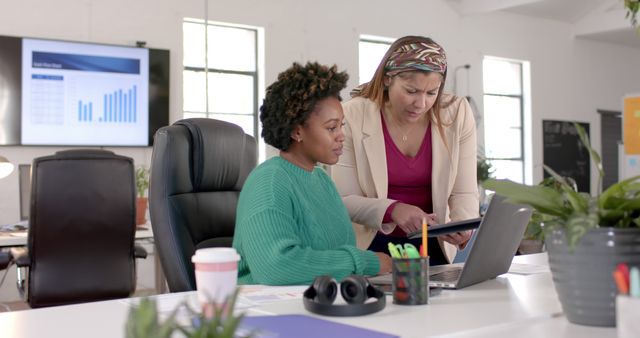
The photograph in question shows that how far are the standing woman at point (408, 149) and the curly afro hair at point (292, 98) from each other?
0.89 feet

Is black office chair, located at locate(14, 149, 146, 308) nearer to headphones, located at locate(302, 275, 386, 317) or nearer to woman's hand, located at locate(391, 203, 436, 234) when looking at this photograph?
woman's hand, located at locate(391, 203, 436, 234)

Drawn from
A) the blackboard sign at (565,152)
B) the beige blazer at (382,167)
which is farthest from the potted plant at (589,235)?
the blackboard sign at (565,152)

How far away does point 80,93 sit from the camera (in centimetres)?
580

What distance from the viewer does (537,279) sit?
1.63m

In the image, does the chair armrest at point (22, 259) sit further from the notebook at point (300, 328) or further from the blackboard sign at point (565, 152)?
the blackboard sign at point (565, 152)

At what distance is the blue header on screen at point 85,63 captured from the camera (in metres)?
5.64

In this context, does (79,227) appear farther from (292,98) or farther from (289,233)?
(289,233)

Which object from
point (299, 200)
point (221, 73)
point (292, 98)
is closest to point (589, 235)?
point (299, 200)

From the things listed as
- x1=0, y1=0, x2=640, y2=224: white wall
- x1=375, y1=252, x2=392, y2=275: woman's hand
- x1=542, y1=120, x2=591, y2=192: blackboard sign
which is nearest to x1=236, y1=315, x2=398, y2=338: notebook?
x1=375, y1=252, x2=392, y2=275: woman's hand

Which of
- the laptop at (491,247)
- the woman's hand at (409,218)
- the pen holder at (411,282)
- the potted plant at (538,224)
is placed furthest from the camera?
the woman's hand at (409,218)

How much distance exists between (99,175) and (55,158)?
0.65 ft

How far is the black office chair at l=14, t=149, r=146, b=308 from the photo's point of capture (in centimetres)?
310

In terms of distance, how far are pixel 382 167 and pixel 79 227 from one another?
5.58ft

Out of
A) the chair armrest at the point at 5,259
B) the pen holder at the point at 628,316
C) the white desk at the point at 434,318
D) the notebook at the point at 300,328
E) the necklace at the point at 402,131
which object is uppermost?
the necklace at the point at 402,131
